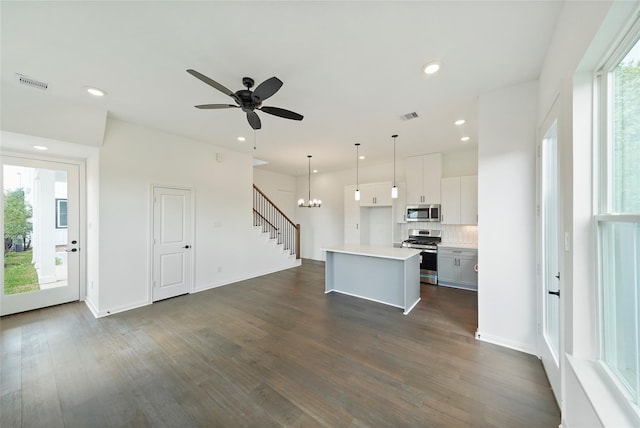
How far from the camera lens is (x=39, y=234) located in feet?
12.7

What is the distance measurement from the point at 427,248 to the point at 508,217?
2915mm

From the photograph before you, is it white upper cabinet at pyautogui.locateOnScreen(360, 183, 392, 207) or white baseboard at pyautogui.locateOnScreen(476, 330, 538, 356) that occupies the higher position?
white upper cabinet at pyautogui.locateOnScreen(360, 183, 392, 207)

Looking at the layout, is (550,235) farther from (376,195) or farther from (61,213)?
(61,213)

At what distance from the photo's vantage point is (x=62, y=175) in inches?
160

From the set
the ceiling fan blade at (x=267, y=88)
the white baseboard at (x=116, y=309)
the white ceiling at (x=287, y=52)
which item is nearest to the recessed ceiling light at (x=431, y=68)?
the white ceiling at (x=287, y=52)

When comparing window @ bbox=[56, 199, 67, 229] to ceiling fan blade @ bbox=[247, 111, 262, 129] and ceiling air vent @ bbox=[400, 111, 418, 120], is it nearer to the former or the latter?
ceiling fan blade @ bbox=[247, 111, 262, 129]

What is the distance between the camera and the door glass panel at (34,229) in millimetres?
3619

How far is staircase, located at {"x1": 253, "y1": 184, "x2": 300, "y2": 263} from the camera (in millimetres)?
6417

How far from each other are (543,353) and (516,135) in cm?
235

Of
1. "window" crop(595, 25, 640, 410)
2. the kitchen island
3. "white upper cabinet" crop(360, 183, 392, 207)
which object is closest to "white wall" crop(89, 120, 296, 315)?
the kitchen island

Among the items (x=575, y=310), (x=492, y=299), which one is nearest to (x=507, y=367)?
(x=492, y=299)

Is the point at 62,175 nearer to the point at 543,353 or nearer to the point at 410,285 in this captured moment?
the point at 410,285

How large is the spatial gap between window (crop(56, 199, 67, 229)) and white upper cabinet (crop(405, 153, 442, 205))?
7.04m

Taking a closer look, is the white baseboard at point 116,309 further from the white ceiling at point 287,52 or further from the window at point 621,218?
the window at point 621,218
